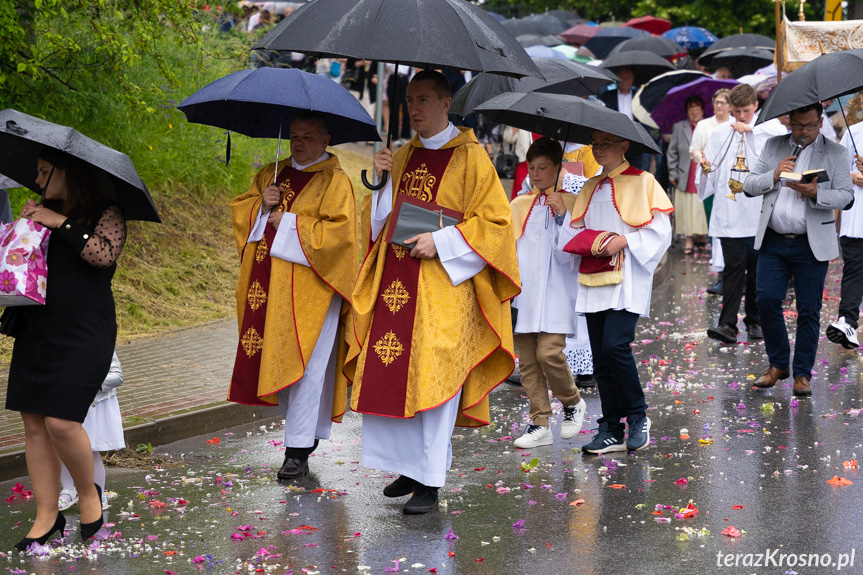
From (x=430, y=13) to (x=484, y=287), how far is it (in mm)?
1414

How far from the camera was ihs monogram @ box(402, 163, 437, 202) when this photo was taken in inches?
241

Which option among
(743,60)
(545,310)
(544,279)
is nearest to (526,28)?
(743,60)

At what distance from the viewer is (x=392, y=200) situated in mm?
6203

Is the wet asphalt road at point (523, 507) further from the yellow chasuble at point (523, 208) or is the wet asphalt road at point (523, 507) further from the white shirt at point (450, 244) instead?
the yellow chasuble at point (523, 208)

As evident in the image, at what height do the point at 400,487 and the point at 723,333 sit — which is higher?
the point at 723,333

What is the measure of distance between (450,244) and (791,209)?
11.1 feet

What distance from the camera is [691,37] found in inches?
1081

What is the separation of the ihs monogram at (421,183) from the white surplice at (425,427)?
12 cm

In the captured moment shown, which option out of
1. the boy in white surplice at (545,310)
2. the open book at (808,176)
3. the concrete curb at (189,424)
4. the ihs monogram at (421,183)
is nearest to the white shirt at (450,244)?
the ihs monogram at (421,183)

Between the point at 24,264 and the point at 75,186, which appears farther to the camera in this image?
the point at 75,186

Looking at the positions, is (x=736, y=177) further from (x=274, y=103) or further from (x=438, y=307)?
(x=274, y=103)

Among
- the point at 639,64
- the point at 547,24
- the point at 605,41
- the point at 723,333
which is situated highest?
the point at 547,24

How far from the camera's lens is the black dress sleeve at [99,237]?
5090 millimetres

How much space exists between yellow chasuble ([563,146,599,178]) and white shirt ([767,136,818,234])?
4.28 ft
